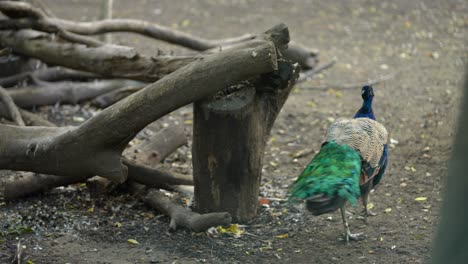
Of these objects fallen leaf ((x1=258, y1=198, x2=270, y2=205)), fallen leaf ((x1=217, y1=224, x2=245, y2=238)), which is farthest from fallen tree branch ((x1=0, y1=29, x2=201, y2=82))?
fallen leaf ((x1=217, y1=224, x2=245, y2=238))

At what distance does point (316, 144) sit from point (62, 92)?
280cm

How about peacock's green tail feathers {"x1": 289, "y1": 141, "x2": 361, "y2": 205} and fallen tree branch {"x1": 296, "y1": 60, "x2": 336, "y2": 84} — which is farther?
fallen tree branch {"x1": 296, "y1": 60, "x2": 336, "y2": 84}

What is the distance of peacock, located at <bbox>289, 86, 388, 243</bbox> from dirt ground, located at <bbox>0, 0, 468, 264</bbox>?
16.4 inches

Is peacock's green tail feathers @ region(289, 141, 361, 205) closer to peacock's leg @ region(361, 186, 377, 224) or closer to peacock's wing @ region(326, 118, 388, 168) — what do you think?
peacock's wing @ region(326, 118, 388, 168)

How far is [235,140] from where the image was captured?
513cm

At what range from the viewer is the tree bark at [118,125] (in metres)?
4.89

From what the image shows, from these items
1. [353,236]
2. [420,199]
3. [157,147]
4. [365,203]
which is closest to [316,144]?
[420,199]

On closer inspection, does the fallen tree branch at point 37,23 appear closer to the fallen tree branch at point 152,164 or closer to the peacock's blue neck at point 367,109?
the fallen tree branch at point 152,164

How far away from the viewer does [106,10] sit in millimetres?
9172

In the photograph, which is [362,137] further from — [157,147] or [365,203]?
[157,147]

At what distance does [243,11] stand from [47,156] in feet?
26.3

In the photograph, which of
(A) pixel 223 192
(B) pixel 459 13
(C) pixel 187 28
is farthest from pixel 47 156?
(B) pixel 459 13

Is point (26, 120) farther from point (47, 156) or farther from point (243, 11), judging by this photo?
point (243, 11)

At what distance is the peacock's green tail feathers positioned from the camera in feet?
14.9
